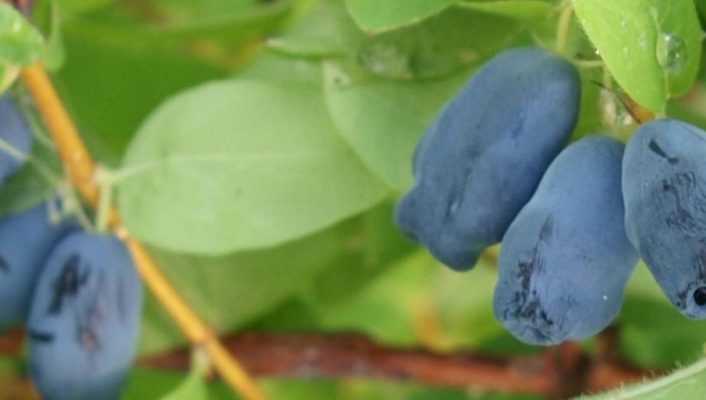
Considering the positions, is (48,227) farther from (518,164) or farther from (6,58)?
(518,164)

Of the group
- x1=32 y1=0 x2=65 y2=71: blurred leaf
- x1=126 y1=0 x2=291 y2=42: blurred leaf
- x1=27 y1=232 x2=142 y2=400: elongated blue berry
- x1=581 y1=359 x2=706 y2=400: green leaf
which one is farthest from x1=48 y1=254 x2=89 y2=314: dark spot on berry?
x1=581 y1=359 x2=706 y2=400: green leaf

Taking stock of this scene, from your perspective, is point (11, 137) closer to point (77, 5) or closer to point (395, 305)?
point (77, 5)

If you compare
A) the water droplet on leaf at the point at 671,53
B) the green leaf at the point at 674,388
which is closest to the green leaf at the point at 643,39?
the water droplet on leaf at the point at 671,53

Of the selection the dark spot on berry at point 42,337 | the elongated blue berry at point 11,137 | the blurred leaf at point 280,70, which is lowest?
the dark spot on berry at point 42,337

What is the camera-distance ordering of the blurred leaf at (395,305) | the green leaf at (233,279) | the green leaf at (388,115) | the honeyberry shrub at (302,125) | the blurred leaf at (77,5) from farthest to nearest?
the blurred leaf at (395,305)
the green leaf at (233,279)
the blurred leaf at (77,5)
the green leaf at (388,115)
the honeyberry shrub at (302,125)

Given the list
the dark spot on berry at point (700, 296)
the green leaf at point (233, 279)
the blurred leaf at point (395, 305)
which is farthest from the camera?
the blurred leaf at point (395, 305)

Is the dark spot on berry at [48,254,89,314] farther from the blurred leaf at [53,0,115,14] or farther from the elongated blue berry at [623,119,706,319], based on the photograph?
the elongated blue berry at [623,119,706,319]

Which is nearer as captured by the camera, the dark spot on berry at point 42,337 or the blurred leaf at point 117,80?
the dark spot on berry at point 42,337

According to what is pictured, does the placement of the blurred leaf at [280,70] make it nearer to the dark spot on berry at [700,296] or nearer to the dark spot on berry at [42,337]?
the dark spot on berry at [42,337]

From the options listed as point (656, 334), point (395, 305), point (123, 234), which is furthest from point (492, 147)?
point (395, 305)
